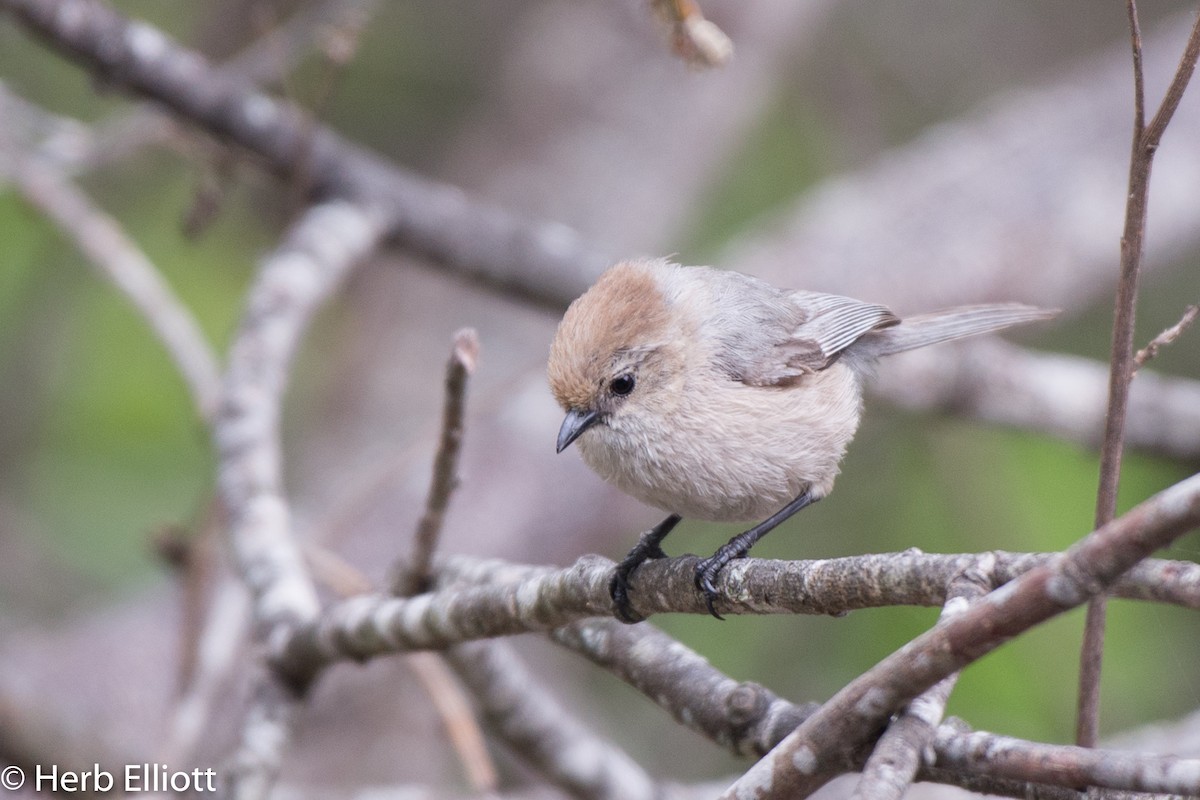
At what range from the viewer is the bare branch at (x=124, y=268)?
390 centimetres

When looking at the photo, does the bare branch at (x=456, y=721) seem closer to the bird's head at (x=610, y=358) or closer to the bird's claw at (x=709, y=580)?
Result: the bird's head at (x=610, y=358)

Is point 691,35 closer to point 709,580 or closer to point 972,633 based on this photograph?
point 709,580

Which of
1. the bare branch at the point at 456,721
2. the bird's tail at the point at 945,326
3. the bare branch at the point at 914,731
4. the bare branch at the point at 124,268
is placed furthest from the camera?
the bare branch at the point at 124,268

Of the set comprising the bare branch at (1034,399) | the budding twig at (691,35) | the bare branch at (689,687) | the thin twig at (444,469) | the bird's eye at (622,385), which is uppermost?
the bare branch at (1034,399)

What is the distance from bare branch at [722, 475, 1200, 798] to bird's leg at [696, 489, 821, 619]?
1.57 ft

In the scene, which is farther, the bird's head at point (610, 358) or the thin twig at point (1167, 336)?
the bird's head at point (610, 358)

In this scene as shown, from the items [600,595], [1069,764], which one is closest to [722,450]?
[600,595]

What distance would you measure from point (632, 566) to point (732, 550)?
228mm

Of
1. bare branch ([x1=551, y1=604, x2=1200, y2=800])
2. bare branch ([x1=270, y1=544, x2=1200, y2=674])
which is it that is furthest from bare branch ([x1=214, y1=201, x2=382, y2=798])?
bare branch ([x1=551, y1=604, x2=1200, y2=800])

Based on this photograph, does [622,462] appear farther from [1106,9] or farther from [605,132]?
[1106,9]

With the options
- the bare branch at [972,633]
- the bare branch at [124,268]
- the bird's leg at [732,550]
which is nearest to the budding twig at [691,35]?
the bird's leg at [732,550]

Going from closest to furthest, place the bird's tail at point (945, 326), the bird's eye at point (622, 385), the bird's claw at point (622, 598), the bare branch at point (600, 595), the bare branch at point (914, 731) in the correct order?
1. the bare branch at point (914, 731)
2. the bare branch at point (600, 595)
3. the bird's claw at point (622, 598)
4. the bird's eye at point (622, 385)
5. the bird's tail at point (945, 326)

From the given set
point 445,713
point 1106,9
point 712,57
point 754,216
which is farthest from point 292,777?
point 1106,9

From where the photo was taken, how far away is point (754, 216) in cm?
750
